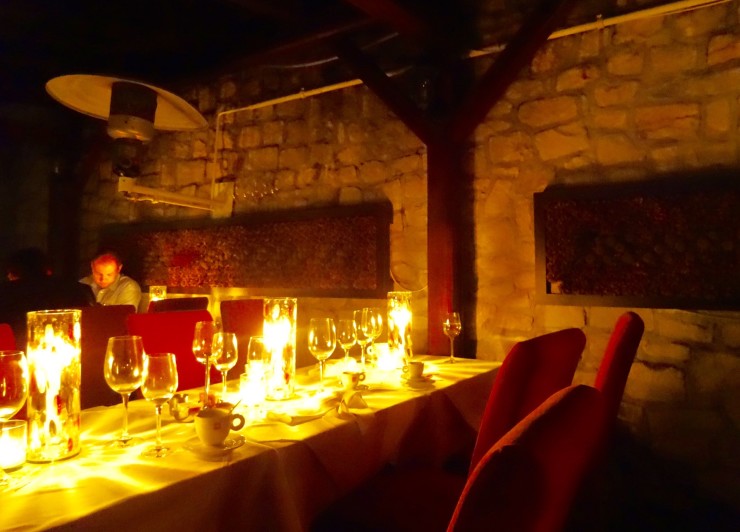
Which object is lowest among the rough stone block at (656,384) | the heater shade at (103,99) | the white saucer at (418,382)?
the rough stone block at (656,384)

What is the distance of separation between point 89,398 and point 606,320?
2616 millimetres

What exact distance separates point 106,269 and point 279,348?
2977 millimetres

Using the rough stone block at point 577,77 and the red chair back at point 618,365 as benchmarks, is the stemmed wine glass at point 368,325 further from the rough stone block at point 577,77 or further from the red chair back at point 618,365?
the rough stone block at point 577,77

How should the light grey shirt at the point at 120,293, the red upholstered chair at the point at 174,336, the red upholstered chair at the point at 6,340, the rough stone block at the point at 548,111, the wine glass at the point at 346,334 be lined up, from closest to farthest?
the red upholstered chair at the point at 6,340
the wine glass at the point at 346,334
the red upholstered chair at the point at 174,336
the rough stone block at the point at 548,111
the light grey shirt at the point at 120,293

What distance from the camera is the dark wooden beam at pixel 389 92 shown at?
11.3 ft

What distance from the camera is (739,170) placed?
8.97 ft

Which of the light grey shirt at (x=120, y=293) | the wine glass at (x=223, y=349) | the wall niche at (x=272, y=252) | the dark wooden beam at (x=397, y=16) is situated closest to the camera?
the wine glass at (x=223, y=349)

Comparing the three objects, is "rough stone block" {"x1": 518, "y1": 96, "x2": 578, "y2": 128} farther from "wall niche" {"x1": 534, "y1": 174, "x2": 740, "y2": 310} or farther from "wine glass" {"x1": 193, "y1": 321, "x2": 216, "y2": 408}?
"wine glass" {"x1": 193, "y1": 321, "x2": 216, "y2": 408}

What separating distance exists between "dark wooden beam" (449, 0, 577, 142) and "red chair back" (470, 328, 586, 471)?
6.21ft

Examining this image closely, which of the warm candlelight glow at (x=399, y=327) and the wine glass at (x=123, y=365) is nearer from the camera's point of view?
the wine glass at (x=123, y=365)

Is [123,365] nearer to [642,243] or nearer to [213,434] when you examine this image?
[213,434]

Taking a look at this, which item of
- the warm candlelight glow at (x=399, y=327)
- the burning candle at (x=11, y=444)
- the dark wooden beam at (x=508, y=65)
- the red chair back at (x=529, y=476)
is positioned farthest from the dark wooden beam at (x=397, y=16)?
the red chair back at (x=529, y=476)

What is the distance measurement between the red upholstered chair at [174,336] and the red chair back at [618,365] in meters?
1.77

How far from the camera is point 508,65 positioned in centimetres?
317
